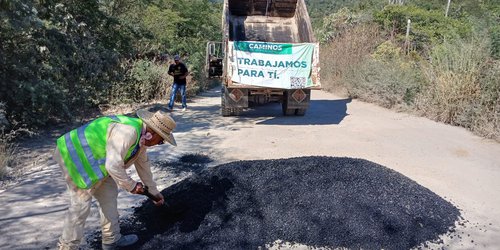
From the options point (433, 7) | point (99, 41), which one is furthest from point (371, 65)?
point (433, 7)

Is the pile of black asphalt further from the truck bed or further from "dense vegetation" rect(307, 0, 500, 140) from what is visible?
the truck bed

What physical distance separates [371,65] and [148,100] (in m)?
6.92

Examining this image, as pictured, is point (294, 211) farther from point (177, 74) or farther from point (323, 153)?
point (177, 74)

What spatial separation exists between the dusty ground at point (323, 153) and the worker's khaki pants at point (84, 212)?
600mm

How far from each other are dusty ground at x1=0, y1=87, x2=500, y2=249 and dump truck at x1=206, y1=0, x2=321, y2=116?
1.84 feet

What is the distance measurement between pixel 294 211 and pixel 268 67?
5451 mm

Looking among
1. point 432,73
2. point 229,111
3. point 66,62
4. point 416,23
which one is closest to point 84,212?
point 66,62

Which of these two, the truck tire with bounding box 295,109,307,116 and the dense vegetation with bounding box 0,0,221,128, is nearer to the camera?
the dense vegetation with bounding box 0,0,221,128

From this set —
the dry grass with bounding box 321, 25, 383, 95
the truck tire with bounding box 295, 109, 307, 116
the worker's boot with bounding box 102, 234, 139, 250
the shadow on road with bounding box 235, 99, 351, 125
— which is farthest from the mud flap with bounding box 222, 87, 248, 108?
the dry grass with bounding box 321, 25, 383, 95

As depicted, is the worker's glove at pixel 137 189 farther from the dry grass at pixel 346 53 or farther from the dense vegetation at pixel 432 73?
the dry grass at pixel 346 53

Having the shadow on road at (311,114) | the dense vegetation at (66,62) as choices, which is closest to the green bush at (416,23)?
the shadow on road at (311,114)

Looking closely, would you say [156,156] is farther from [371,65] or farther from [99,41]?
[371,65]

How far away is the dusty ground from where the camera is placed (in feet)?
13.7

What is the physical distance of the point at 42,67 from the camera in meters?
7.35
